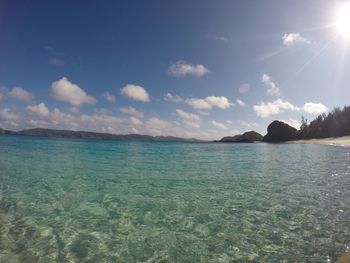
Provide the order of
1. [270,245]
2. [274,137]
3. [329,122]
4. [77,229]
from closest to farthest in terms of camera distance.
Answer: [270,245] → [77,229] → [329,122] → [274,137]

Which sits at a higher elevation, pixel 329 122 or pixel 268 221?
pixel 329 122

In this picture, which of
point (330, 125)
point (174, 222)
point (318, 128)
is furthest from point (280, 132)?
point (174, 222)

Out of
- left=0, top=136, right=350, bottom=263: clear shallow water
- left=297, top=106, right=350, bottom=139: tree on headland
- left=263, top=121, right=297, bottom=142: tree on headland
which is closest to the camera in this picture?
left=0, top=136, right=350, bottom=263: clear shallow water

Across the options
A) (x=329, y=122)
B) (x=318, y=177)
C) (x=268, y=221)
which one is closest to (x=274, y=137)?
(x=329, y=122)

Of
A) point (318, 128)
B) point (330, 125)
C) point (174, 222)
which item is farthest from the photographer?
point (318, 128)

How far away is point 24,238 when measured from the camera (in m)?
7.55

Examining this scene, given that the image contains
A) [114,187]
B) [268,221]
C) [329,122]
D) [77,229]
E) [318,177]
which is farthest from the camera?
[329,122]

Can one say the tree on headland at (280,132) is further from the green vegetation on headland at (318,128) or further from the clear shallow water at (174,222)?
the clear shallow water at (174,222)

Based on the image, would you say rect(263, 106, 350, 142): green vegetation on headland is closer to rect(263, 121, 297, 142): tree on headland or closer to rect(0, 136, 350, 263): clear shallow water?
rect(263, 121, 297, 142): tree on headland

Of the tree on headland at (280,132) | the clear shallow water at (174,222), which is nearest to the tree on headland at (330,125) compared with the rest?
the tree on headland at (280,132)

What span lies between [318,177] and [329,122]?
11624 centimetres

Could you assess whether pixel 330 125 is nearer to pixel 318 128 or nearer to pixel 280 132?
pixel 318 128

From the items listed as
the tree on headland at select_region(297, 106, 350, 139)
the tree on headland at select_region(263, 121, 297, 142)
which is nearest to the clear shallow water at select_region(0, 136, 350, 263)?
the tree on headland at select_region(297, 106, 350, 139)

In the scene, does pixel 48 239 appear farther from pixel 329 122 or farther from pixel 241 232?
pixel 329 122
